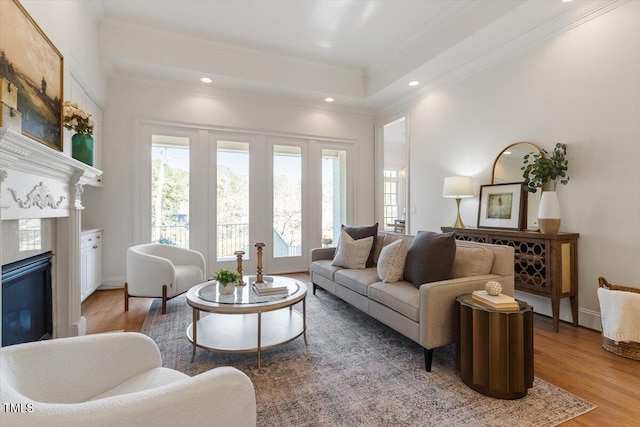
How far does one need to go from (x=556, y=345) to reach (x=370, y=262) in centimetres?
177

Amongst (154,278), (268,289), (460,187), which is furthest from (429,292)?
(154,278)

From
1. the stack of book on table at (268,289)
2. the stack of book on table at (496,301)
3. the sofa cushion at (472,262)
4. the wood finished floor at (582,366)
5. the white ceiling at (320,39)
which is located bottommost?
the wood finished floor at (582,366)

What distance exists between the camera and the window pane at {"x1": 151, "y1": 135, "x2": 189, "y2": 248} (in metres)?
4.58

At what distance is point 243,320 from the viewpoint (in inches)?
109

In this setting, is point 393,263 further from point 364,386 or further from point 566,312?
point 566,312

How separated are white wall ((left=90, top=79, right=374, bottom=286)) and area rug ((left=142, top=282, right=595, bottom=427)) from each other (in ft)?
6.86

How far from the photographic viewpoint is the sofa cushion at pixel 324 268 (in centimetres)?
348

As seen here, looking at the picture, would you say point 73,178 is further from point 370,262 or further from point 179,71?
point 370,262

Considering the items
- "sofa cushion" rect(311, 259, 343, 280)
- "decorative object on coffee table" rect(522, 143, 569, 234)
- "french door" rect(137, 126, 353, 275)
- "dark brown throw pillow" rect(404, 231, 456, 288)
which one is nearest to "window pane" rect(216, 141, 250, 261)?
"french door" rect(137, 126, 353, 275)

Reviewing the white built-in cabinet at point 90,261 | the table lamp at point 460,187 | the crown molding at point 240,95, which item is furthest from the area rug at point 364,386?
the crown molding at point 240,95

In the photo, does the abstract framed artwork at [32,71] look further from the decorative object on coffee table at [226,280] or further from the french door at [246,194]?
the french door at [246,194]

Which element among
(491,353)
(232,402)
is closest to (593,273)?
(491,353)

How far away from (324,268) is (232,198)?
87.0 inches

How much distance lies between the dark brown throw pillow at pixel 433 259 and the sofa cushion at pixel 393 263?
13 cm
